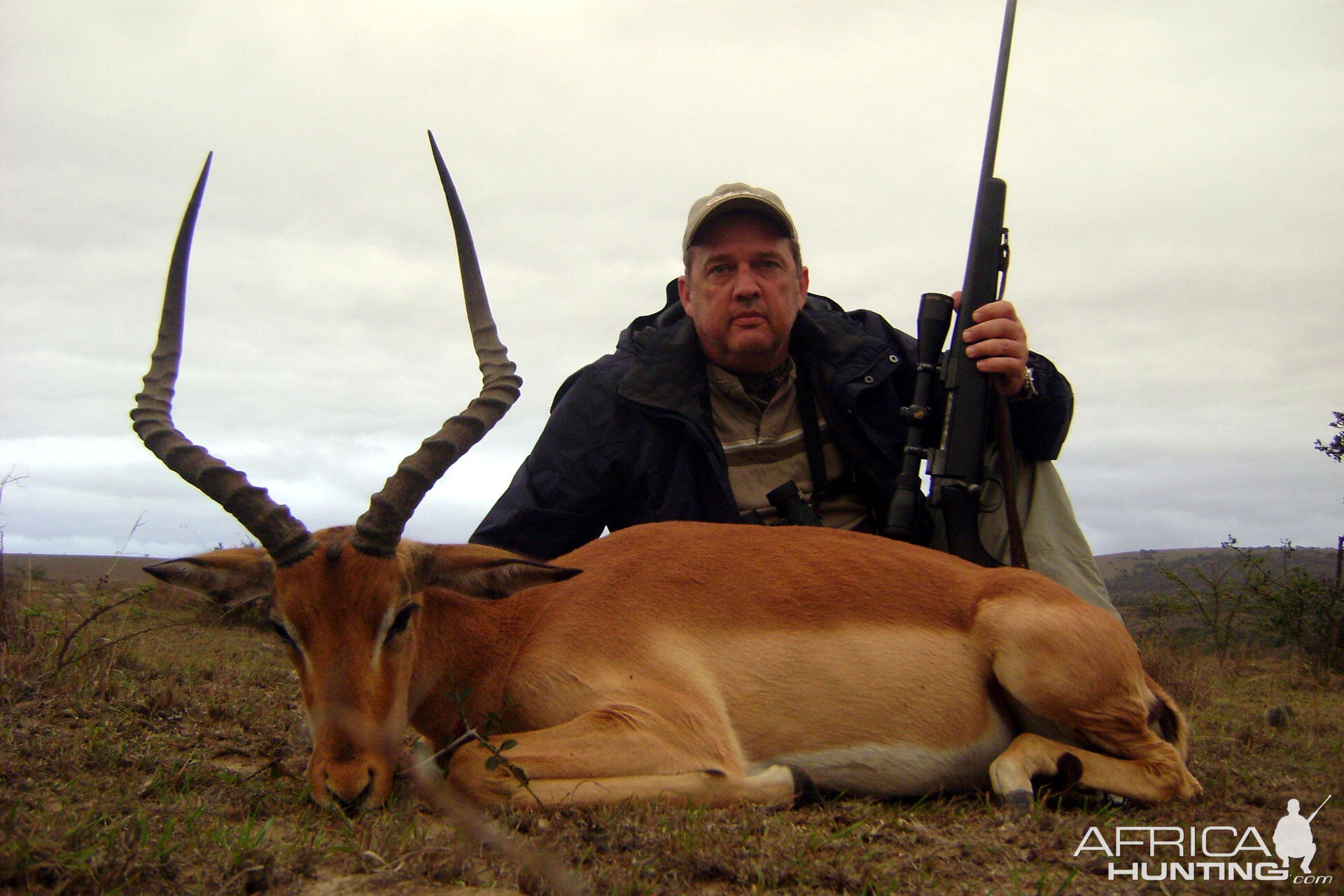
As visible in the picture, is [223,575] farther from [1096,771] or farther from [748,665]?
[1096,771]

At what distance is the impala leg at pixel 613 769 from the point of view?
3.62 meters

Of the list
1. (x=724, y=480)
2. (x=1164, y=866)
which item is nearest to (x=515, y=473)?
(x=724, y=480)

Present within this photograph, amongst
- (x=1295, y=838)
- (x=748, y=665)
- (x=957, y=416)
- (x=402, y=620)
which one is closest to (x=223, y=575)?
(x=402, y=620)

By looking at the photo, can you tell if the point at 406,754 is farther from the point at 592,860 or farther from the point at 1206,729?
the point at 1206,729

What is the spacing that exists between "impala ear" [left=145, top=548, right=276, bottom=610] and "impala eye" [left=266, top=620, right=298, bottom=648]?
0.16 metres

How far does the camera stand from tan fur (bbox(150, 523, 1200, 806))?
3924 mm

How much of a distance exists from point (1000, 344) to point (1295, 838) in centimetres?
294

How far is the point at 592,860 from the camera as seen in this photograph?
→ 3.03 metres

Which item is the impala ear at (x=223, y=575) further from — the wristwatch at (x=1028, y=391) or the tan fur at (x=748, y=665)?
the wristwatch at (x=1028, y=391)

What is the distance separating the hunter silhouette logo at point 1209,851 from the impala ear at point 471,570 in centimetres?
236

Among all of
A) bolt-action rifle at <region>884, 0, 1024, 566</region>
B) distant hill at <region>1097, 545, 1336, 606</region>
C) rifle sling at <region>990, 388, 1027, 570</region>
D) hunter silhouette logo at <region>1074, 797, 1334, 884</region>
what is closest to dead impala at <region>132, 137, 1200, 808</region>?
hunter silhouette logo at <region>1074, 797, 1334, 884</region>

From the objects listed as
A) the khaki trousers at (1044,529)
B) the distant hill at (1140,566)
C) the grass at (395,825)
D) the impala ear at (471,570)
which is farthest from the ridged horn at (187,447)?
the distant hill at (1140,566)

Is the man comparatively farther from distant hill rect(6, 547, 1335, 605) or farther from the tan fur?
distant hill rect(6, 547, 1335, 605)

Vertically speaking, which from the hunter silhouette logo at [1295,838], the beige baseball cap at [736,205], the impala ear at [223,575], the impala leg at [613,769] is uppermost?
the beige baseball cap at [736,205]
